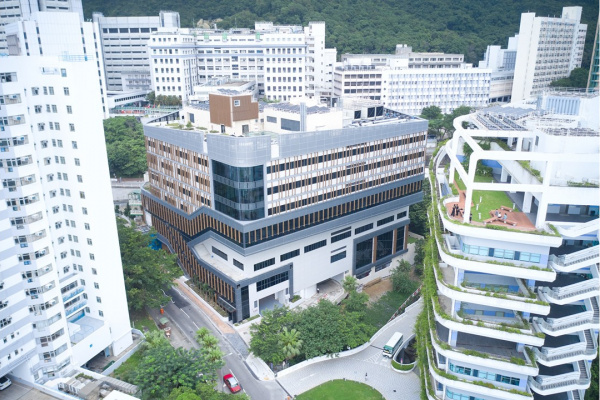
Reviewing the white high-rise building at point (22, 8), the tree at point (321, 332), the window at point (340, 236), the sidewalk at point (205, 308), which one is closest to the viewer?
the tree at point (321, 332)

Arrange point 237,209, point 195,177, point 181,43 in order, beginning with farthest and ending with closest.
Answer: point 181,43 < point 195,177 < point 237,209

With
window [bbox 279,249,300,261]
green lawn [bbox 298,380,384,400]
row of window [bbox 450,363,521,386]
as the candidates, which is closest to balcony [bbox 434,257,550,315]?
row of window [bbox 450,363,521,386]

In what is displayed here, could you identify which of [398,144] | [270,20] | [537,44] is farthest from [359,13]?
[398,144]

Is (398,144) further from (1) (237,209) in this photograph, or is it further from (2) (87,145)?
(2) (87,145)

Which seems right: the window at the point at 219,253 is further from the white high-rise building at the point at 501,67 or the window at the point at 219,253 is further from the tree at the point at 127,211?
the white high-rise building at the point at 501,67

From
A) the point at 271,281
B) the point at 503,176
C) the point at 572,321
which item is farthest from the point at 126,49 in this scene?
the point at 572,321

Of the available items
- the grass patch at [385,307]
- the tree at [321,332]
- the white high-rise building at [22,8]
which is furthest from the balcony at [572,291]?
the white high-rise building at [22,8]

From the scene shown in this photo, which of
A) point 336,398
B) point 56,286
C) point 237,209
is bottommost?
point 336,398
